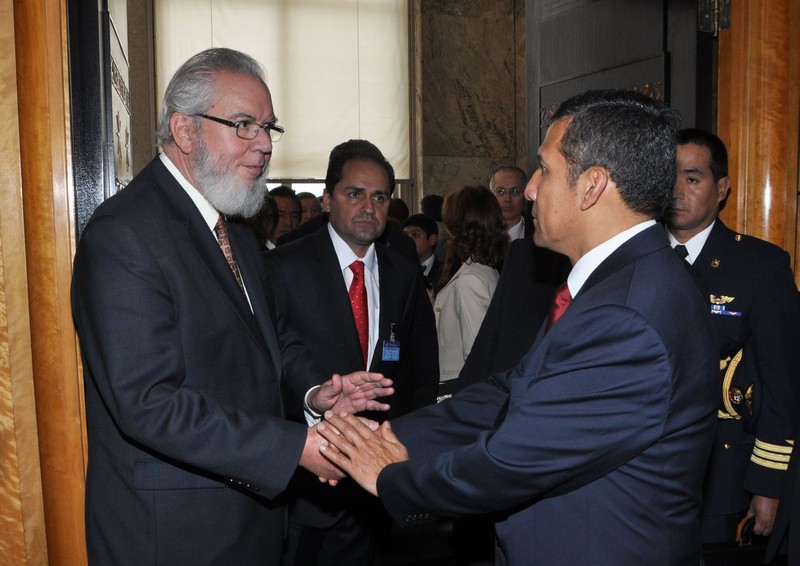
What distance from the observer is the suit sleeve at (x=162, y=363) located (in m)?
1.84

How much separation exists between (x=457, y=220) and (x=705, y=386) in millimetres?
2823

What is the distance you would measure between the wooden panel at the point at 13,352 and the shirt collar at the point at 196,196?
38 cm

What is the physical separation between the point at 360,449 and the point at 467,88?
321 inches

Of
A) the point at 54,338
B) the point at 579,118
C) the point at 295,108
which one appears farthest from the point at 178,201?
the point at 295,108

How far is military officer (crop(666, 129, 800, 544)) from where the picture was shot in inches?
107

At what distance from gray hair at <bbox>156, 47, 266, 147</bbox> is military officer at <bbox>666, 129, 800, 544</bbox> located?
5.50ft

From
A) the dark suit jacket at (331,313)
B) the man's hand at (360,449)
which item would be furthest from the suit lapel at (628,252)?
the dark suit jacket at (331,313)

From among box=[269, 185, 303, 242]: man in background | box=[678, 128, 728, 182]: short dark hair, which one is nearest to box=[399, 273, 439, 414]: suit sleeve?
box=[678, 128, 728, 182]: short dark hair

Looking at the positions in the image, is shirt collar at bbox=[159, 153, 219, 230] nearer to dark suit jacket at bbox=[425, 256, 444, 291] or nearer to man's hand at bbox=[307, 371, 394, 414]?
man's hand at bbox=[307, 371, 394, 414]

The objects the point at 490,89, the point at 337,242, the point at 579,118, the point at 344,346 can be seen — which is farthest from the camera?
the point at 490,89

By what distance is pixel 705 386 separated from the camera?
1669 mm

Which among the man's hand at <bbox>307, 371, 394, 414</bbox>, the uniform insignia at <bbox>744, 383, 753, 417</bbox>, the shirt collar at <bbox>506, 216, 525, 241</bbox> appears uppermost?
the shirt collar at <bbox>506, 216, 525, 241</bbox>

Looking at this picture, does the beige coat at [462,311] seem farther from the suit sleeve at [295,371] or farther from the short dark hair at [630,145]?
the short dark hair at [630,145]

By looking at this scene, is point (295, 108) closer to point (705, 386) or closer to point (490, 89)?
point (490, 89)
